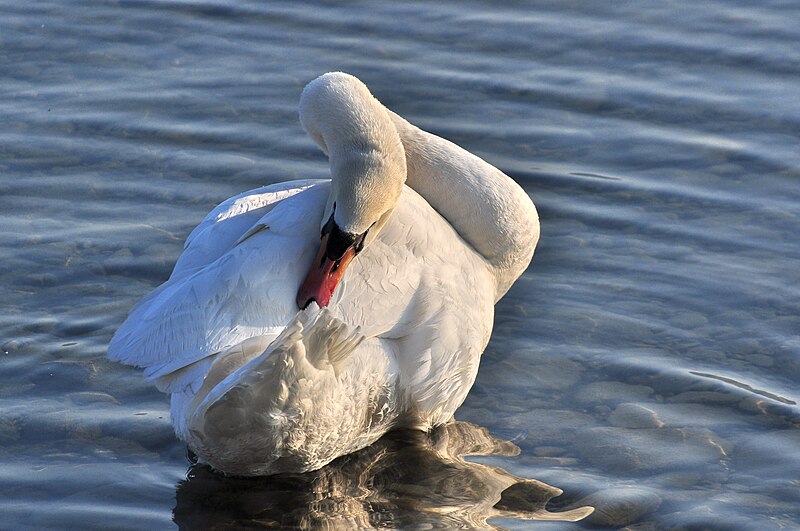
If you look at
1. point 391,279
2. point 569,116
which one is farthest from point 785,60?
point 391,279

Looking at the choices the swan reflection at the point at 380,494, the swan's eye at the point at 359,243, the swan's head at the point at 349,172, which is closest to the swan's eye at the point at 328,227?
the swan's head at the point at 349,172

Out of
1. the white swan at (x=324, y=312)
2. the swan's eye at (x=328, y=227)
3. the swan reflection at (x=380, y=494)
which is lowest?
the swan reflection at (x=380, y=494)

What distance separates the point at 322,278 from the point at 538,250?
99.7 inches

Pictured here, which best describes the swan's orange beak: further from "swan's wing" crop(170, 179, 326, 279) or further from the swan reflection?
the swan reflection

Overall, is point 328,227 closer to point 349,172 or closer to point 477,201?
point 349,172

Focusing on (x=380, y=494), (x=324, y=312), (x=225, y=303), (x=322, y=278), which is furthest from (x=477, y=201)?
(x=324, y=312)

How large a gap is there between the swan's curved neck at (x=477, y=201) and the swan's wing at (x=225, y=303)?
1095 mm

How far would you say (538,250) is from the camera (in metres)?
7.64

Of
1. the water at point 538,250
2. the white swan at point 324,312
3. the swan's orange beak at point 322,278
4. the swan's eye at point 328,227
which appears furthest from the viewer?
the water at point 538,250

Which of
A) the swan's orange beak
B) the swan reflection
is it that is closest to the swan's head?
the swan's orange beak

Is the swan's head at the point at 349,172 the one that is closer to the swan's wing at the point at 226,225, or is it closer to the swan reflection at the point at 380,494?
the swan's wing at the point at 226,225

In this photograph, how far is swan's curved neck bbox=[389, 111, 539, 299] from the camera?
21.1 feet

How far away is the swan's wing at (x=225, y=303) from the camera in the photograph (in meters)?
5.08

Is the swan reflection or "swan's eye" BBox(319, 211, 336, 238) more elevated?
"swan's eye" BBox(319, 211, 336, 238)
